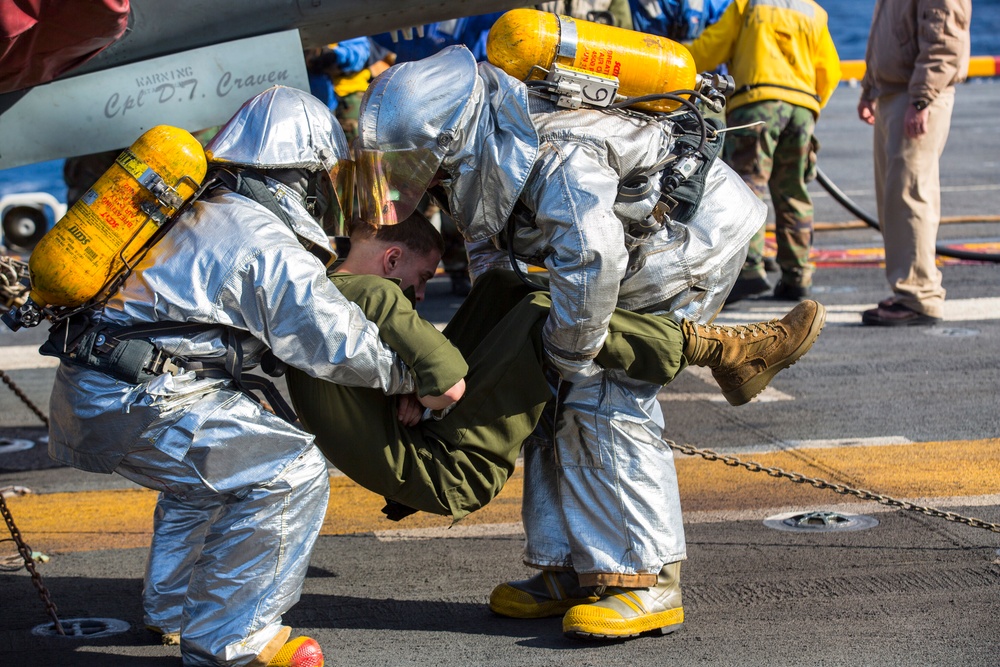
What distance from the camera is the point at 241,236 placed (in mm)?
3008

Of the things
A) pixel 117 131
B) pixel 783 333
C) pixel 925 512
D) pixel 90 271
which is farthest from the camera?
pixel 117 131

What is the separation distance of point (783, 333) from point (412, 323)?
1.29 metres

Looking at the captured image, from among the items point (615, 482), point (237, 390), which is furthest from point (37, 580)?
point (615, 482)

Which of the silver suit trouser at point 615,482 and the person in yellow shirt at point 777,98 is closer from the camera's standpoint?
the silver suit trouser at point 615,482

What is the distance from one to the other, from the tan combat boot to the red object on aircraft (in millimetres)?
1944

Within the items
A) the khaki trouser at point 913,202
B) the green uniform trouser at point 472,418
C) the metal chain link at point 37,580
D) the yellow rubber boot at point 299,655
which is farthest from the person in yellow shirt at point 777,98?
the metal chain link at point 37,580

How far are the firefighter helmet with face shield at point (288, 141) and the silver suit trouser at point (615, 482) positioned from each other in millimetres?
906

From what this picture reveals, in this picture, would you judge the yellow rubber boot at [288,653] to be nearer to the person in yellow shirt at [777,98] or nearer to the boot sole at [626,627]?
the boot sole at [626,627]

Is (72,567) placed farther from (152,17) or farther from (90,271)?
(152,17)

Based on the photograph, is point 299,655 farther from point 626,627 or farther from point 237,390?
point 626,627

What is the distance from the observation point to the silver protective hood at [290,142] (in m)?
3.14

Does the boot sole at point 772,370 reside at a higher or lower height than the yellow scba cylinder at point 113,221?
lower

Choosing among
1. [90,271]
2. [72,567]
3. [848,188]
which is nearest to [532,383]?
[90,271]

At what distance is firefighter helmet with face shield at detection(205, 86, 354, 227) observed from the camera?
3145 millimetres
